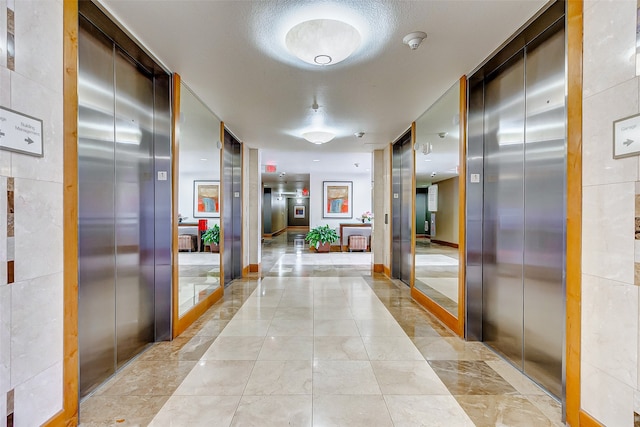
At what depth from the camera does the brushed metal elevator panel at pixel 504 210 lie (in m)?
2.90

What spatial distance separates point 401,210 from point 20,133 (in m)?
6.07

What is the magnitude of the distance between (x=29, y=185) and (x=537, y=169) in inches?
149

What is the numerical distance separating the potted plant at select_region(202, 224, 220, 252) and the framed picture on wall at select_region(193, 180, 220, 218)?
0.22 metres

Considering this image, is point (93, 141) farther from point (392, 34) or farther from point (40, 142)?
point (392, 34)

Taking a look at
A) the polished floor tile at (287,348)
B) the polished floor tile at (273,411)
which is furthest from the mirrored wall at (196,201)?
the polished floor tile at (273,411)

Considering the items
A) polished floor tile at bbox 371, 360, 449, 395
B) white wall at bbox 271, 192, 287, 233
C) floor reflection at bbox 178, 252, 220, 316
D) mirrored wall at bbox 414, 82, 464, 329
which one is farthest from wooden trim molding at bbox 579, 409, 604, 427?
white wall at bbox 271, 192, 287, 233

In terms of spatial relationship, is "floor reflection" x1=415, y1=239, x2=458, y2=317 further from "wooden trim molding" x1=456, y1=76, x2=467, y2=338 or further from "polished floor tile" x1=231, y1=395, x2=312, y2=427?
"polished floor tile" x1=231, y1=395, x2=312, y2=427

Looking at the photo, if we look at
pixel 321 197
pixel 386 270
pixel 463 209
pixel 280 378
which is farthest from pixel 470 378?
pixel 321 197

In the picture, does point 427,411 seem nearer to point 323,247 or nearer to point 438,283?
point 438,283

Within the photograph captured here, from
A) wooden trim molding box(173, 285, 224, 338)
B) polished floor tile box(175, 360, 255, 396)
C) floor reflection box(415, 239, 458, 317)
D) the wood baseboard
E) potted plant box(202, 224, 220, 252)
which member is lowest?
polished floor tile box(175, 360, 255, 396)

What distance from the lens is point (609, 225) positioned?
6.01 ft

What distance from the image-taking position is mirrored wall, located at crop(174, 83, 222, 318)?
381 centimetres

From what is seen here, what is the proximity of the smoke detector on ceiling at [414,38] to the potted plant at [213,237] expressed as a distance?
3.70 meters

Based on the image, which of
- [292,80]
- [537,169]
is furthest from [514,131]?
[292,80]
